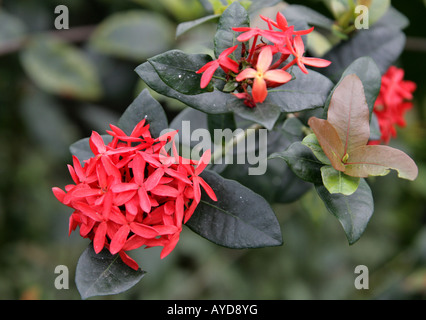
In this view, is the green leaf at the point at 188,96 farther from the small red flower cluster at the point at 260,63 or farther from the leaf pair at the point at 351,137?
the leaf pair at the point at 351,137

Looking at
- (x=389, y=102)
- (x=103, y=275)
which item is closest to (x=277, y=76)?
(x=103, y=275)

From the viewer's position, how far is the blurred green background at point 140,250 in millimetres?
1891

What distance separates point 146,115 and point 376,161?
474 millimetres

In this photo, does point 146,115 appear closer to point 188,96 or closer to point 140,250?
point 188,96

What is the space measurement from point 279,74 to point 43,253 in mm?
1676

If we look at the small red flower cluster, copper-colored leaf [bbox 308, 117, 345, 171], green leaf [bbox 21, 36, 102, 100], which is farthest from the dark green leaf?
green leaf [bbox 21, 36, 102, 100]

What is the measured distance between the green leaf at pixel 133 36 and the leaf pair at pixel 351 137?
1212mm

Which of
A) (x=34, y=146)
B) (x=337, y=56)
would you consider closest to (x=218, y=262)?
(x=34, y=146)

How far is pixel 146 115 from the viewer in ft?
3.10

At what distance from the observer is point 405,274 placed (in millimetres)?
1946

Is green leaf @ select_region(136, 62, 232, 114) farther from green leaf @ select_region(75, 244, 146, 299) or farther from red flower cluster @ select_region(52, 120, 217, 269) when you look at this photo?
green leaf @ select_region(75, 244, 146, 299)

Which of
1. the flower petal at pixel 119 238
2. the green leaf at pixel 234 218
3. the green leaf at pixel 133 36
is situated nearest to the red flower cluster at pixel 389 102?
the green leaf at pixel 234 218

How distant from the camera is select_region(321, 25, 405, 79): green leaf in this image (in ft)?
3.76

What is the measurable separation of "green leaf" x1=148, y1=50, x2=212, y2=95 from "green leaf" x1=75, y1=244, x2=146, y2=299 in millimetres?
349
